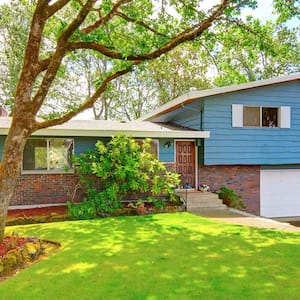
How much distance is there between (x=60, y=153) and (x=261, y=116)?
8280mm

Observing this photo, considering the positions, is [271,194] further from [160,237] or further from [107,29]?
[107,29]

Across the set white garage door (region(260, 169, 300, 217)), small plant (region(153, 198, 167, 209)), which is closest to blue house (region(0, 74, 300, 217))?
white garage door (region(260, 169, 300, 217))

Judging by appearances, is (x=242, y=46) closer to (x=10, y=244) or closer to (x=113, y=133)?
→ (x=113, y=133)

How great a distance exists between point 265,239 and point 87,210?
5.18 meters

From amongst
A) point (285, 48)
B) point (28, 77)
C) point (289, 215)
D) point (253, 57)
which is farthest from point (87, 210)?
point (289, 215)

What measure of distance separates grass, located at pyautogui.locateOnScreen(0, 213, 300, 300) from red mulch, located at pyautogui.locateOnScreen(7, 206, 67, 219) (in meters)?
1.46

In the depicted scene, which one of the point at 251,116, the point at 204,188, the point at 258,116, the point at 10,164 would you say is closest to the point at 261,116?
the point at 258,116

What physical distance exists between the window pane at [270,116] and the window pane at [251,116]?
0.29 m

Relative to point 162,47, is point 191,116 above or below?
below

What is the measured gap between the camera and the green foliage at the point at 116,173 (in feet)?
32.0

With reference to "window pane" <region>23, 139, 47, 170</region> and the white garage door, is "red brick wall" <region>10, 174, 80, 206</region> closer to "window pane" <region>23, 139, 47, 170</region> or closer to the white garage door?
"window pane" <region>23, 139, 47, 170</region>

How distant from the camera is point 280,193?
44.6ft

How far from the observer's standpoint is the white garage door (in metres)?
13.4

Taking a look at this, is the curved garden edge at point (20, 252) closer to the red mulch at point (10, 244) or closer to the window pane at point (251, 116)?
the red mulch at point (10, 244)
